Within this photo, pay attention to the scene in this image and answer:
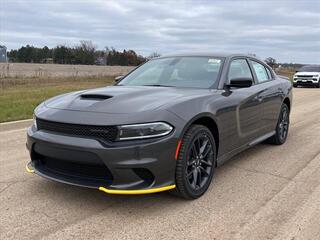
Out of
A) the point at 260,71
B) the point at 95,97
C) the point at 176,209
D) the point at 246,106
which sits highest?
the point at 260,71

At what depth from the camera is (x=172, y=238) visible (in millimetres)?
3412

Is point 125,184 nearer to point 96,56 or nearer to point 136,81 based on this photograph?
point 136,81

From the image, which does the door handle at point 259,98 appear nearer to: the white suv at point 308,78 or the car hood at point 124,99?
the car hood at point 124,99

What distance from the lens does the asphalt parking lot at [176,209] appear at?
11.6ft

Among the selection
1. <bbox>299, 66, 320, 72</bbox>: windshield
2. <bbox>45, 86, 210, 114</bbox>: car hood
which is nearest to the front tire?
<bbox>45, 86, 210, 114</bbox>: car hood

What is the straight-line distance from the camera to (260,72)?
253 inches

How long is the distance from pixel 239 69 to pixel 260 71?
90 centimetres

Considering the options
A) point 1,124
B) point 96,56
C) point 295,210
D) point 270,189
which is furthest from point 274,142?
point 96,56

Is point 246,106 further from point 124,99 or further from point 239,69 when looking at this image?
point 124,99

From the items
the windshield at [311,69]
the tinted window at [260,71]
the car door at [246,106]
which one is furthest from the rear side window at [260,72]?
the windshield at [311,69]

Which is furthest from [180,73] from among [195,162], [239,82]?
[195,162]

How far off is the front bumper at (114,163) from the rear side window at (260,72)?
2.81m

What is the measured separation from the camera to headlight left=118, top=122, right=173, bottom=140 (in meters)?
3.72

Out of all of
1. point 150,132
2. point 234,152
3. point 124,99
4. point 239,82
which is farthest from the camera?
point 234,152
